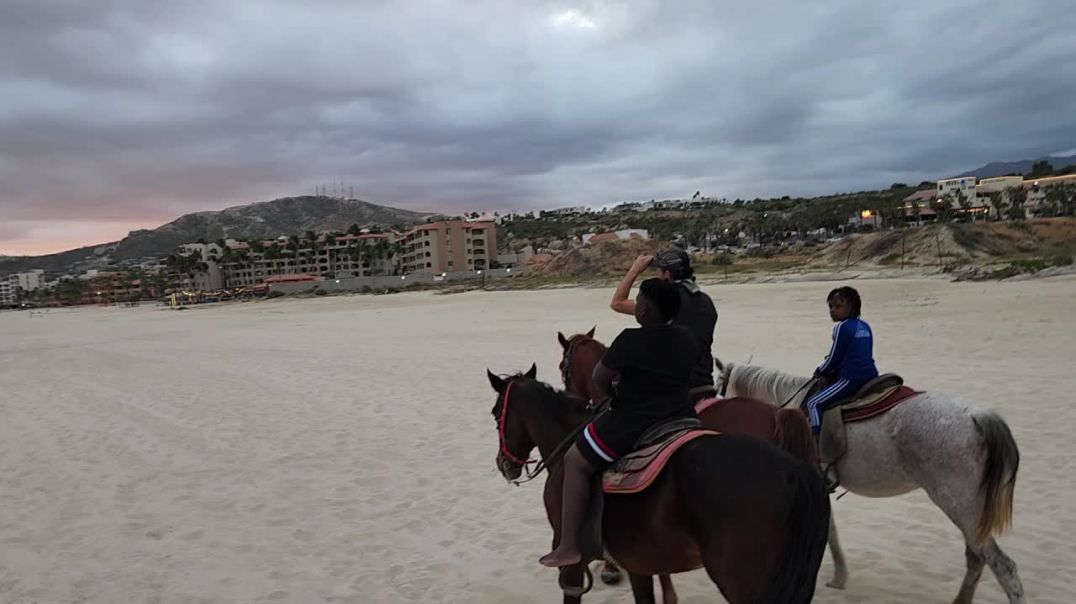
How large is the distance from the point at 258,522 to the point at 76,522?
2068mm

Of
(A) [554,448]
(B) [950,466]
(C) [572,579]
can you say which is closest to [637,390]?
(A) [554,448]

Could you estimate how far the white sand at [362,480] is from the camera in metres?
5.28

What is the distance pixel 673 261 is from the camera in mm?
4738

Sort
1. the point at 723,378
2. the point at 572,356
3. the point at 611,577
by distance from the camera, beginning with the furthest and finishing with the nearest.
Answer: the point at 572,356
the point at 723,378
the point at 611,577

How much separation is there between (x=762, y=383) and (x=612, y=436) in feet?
8.26

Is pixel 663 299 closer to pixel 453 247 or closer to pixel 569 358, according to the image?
pixel 569 358

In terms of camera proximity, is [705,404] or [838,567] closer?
[705,404]

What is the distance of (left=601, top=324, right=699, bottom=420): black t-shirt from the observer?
3.28 metres

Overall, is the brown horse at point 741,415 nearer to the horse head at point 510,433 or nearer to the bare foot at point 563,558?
the horse head at point 510,433

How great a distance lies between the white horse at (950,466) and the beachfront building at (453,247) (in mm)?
91684

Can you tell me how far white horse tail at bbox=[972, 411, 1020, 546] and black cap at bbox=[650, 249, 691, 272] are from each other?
2115 mm

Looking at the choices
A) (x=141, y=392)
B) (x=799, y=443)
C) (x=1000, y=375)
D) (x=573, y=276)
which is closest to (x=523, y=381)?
(x=799, y=443)

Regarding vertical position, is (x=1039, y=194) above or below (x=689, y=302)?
above

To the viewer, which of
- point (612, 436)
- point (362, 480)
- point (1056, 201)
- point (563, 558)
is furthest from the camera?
point (1056, 201)
